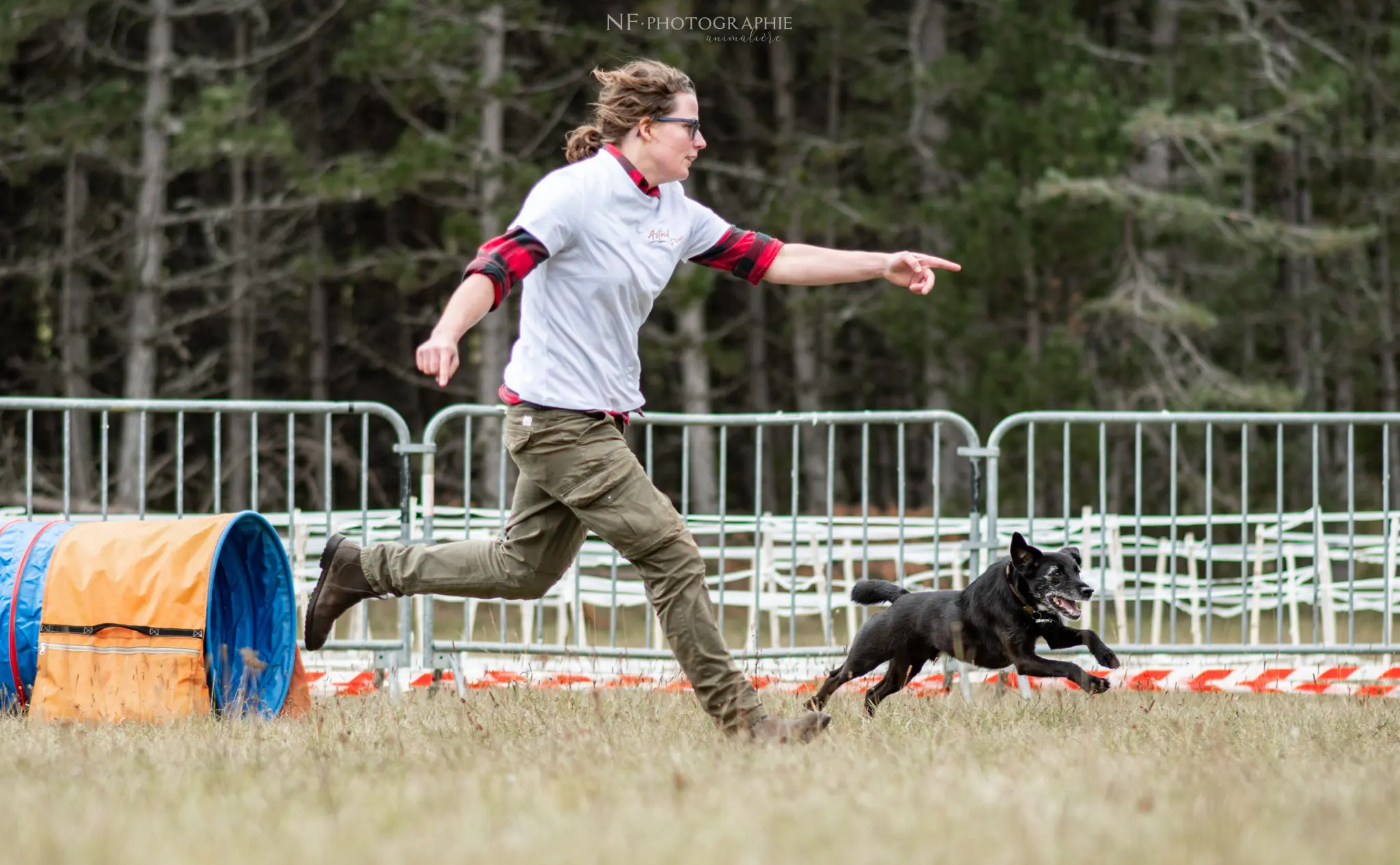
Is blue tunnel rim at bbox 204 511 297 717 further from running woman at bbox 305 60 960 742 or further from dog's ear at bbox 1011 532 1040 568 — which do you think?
dog's ear at bbox 1011 532 1040 568

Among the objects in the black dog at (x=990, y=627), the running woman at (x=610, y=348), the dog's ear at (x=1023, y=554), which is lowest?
the black dog at (x=990, y=627)

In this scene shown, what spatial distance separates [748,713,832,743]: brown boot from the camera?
4.66 meters

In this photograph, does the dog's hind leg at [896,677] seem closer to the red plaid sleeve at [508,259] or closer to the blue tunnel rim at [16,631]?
the red plaid sleeve at [508,259]

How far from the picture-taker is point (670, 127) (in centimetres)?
482

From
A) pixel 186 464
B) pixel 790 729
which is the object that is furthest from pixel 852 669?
pixel 186 464

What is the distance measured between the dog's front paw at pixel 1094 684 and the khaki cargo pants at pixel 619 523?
138cm

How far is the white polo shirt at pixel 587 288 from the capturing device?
4.69 m

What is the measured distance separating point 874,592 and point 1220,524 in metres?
12.9

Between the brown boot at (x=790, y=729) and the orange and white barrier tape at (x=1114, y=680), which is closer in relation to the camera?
the brown boot at (x=790, y=729)

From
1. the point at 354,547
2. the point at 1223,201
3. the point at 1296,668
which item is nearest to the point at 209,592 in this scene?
the point at 354,547

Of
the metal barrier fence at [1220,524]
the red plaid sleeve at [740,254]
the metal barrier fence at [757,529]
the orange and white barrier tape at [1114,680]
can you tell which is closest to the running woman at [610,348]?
the red plaid sleeve at [740,254]

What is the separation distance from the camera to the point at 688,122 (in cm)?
487

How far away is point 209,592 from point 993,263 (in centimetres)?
1452

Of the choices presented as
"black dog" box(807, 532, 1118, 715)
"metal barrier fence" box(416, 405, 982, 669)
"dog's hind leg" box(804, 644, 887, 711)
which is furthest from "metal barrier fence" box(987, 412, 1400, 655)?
"dog's hind leg" box(804, 644, 887, 711)
